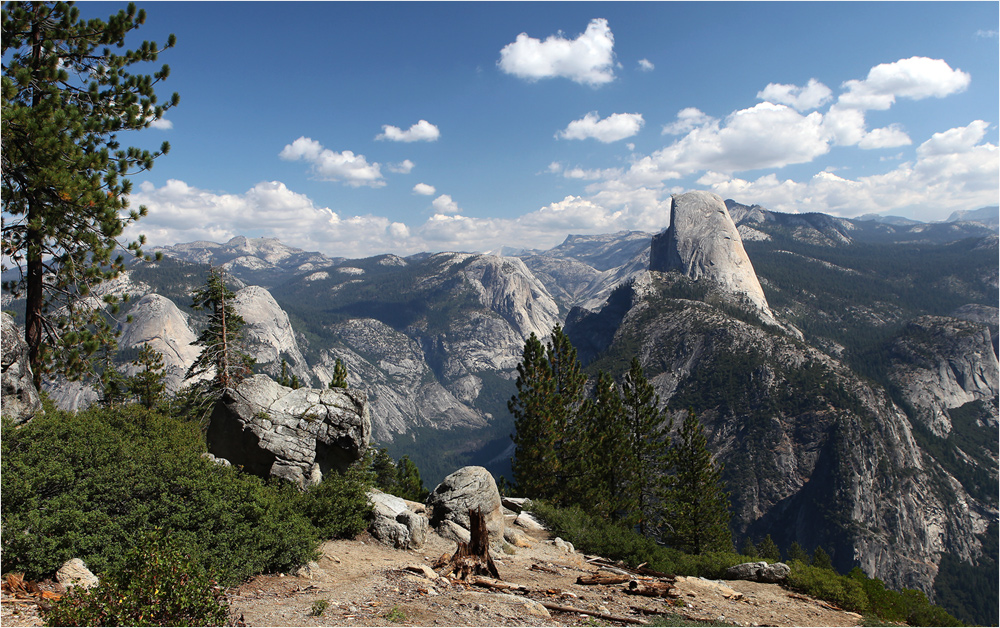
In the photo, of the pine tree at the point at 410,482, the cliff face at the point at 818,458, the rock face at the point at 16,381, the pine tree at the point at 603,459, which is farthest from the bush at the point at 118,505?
the cliff face at the point at 818,458

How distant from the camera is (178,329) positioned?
567 ft

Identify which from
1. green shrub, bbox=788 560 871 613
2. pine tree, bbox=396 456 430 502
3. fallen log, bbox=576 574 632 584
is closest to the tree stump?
fallen log, bbox=576 574 632 584

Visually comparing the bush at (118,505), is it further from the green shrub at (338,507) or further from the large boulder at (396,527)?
the large boulder at (396,527)

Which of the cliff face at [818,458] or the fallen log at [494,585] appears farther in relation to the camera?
the cliff face at [818,458]

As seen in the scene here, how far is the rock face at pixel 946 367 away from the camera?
175 metres

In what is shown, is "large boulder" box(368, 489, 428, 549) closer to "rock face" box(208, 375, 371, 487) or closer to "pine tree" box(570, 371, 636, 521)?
"rock face" box(208, 375, 371, 487)

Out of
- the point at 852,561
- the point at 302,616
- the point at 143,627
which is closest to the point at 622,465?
the point at 302,616

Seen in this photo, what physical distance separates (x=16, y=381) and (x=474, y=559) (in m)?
12.7

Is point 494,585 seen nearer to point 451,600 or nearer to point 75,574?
point 451,600

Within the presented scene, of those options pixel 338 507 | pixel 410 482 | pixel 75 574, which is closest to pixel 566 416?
pixel 338 507

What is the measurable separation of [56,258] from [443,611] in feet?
44.7

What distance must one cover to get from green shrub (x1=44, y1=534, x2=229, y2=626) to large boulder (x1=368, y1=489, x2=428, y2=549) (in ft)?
32.7

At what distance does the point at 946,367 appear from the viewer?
180 m

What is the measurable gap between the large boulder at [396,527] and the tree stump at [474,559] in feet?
11.9
